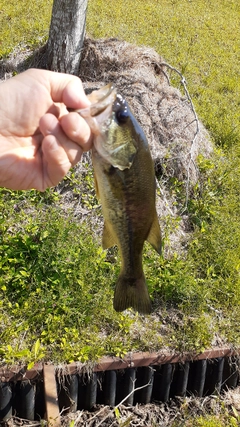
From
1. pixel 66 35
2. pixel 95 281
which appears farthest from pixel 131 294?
pixel 66 35

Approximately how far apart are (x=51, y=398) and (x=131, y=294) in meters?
1.21

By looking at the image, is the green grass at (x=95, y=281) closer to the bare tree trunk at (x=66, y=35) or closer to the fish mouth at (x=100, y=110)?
the bare tree trunk at (x=66, y=35)

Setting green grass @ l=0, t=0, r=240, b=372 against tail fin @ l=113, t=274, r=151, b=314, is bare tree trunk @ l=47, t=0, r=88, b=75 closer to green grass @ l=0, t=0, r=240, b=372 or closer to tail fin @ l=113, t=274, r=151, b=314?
green grass @ l=0, t=0, r=240, b=372

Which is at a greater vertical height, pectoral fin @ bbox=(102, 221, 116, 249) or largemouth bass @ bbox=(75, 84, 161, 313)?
largemouth bass @ bbox=(75, 84, 161, 313)

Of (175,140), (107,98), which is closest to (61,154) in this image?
(107,98)

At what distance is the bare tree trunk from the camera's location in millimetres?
5351

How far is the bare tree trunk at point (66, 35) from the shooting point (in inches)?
211

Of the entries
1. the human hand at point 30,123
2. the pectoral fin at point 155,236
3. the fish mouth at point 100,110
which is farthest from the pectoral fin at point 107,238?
the fish mouth at point 100,110

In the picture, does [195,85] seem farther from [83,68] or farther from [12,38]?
[12,38]

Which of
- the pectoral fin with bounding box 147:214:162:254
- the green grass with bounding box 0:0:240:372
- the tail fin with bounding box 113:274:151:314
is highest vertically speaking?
the pectoral fin with bounding box 147:214:162:254

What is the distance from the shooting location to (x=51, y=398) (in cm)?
318

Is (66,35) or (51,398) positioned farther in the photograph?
(66,35)

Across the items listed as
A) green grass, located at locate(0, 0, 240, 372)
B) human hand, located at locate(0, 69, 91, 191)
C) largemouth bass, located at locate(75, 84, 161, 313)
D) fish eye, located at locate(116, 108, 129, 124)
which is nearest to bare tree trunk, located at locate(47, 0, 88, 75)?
green grass, located at locate(0, 0, 240, 372)

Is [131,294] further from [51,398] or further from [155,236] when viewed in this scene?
[51,398]
